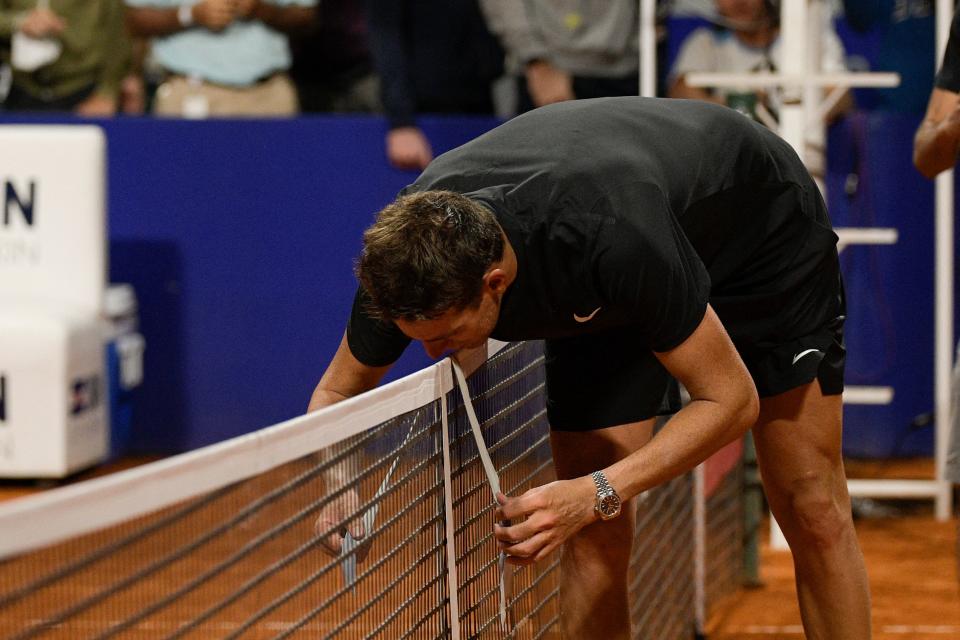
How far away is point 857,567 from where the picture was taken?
303cm

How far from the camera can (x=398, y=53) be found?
6625mm

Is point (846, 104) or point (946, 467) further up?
point (846, 104)

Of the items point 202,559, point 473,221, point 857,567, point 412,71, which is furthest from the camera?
point 412,71

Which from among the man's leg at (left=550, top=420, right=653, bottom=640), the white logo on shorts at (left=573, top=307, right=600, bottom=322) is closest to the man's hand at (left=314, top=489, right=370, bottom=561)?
the white logo on shorts at (left=573, top=307, right=600, bottom=322)

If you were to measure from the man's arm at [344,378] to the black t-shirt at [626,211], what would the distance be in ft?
0.09

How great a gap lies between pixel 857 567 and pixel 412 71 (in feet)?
14.5

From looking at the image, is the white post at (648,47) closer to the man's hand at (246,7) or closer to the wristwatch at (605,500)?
the man's hand at (246,7)

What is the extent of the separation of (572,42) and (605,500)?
4400 millimetres

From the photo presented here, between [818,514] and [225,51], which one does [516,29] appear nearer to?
[225,51]

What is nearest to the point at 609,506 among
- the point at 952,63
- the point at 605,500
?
the point at 605,500

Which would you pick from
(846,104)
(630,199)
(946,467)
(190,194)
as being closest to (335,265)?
(190,194)

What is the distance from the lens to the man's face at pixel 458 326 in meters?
2.30

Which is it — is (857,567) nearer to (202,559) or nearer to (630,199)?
(630,199)

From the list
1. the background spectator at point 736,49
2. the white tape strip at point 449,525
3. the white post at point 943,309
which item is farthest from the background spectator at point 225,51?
the white tape strip at point 449,525
